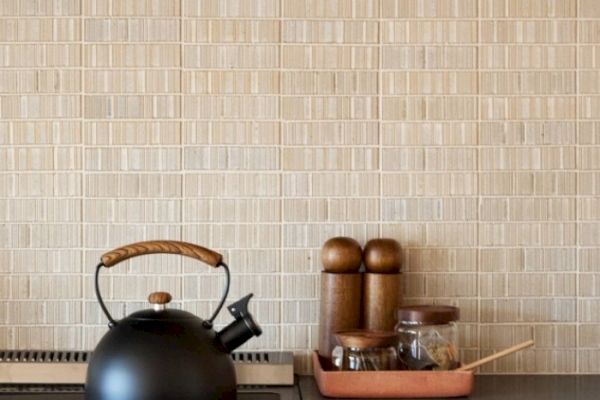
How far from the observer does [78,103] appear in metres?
1.48

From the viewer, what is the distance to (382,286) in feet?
4.62

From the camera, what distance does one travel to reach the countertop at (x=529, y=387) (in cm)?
131

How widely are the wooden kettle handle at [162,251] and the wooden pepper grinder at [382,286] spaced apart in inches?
11.9

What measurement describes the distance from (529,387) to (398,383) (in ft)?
0.81

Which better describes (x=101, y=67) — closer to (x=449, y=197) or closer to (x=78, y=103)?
(x=78, y=103)

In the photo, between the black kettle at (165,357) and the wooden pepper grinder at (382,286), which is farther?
the wooden pepper grinder at (382,286)

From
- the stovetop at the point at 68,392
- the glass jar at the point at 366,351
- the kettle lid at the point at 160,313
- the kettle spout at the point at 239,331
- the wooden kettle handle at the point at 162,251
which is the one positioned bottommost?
the stovetop at the point at 68,392

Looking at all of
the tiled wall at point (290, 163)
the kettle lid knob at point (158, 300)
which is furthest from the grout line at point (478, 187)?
the kettle lid knob at point (158, 300)

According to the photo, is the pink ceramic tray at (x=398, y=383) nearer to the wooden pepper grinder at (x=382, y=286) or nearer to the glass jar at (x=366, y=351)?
the glass jar at (x=366, y=351)

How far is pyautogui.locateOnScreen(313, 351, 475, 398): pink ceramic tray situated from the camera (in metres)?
1.28

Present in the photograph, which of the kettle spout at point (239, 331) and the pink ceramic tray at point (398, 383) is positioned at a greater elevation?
the kettle spout at point (239, 331)

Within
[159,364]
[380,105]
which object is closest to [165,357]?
[159,364]

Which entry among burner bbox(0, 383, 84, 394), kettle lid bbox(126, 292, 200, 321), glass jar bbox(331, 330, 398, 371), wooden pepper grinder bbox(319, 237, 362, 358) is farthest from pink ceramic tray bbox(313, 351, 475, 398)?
burner bbox(0, 383, 84, 394)

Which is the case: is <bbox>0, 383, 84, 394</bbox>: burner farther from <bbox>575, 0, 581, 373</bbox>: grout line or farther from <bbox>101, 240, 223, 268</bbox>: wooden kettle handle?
<bbox>575, 0, 581, 373</bbox>: grout line
